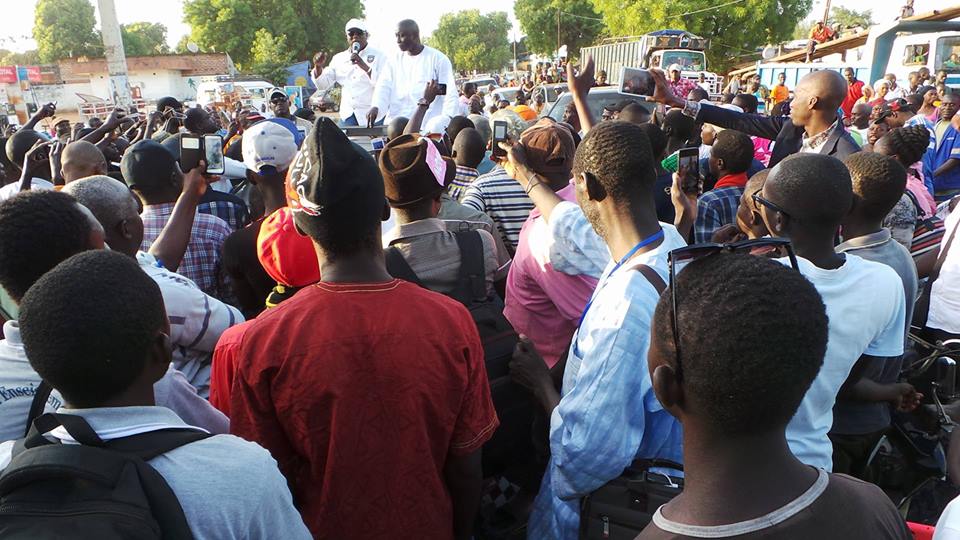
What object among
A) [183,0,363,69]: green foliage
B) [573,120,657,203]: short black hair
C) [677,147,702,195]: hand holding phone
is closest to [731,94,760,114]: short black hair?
[677,147,702,195]: hand holding phone

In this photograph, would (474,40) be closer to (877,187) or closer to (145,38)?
(145,38)

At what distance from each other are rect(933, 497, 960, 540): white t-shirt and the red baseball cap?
1.95 m

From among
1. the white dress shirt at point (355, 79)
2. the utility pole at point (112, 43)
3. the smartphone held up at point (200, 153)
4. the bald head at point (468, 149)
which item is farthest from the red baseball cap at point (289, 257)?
the utility pole at point (112, 43)

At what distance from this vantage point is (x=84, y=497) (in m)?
1.06

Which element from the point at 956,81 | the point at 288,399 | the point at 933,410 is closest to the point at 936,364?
the point at 933,410

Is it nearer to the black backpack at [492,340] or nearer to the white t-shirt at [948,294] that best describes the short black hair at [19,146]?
the black backpack at [492,340]

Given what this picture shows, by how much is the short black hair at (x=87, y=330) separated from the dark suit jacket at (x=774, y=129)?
4.05 meters

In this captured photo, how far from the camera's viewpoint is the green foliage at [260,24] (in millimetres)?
46656

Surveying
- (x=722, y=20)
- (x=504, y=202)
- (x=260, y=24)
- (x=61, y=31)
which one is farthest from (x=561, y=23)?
(x=61, y=31)

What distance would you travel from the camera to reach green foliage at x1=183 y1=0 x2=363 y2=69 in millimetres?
46656

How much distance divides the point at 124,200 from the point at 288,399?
137 cm

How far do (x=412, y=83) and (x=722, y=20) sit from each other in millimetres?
31232

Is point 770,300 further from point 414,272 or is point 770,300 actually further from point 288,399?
point 414,272

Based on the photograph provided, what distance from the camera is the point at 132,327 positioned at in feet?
4.31
